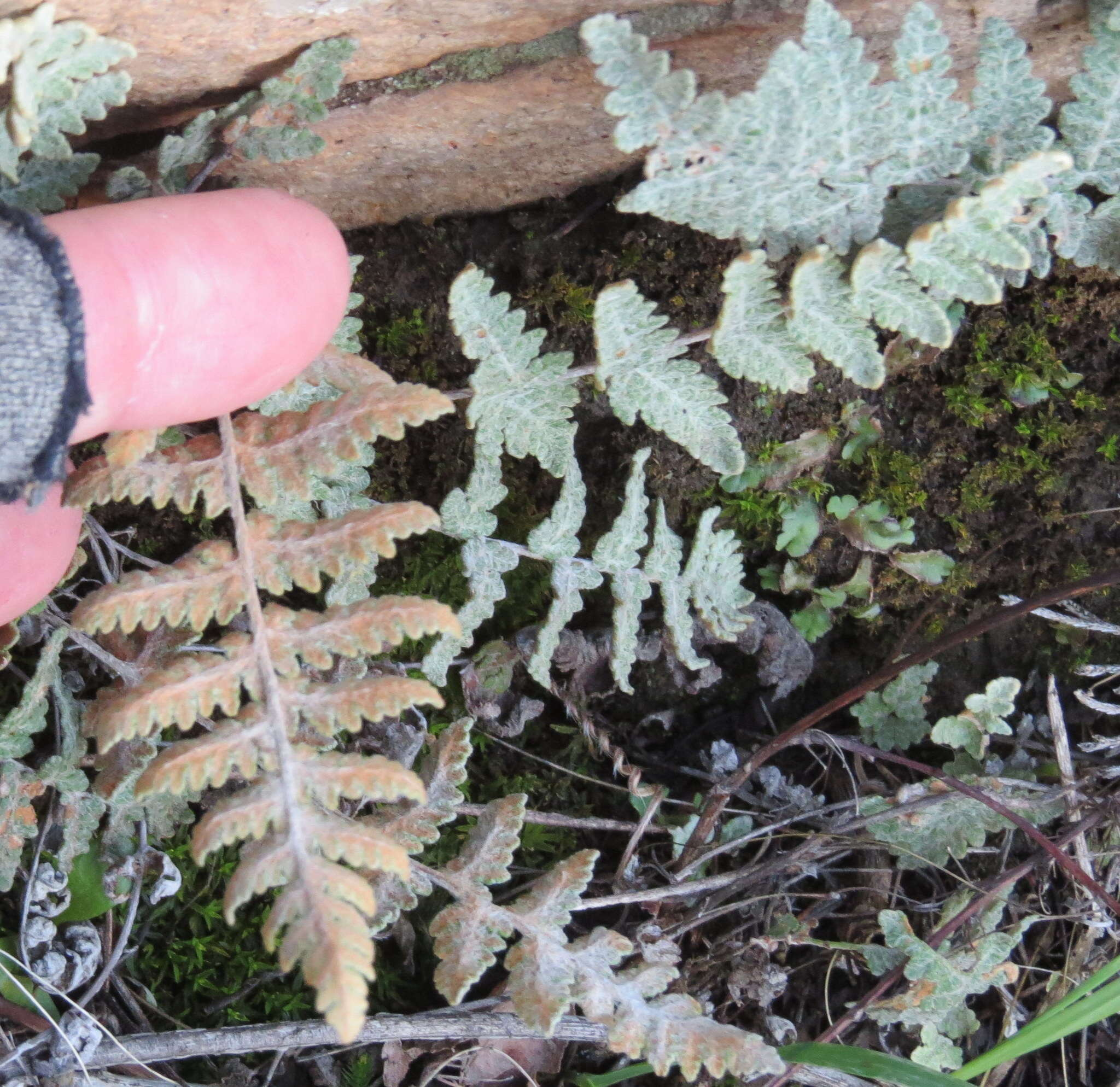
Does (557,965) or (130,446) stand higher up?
(130,446)

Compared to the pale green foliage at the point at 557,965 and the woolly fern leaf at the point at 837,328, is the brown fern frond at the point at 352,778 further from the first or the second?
the woolly fern leaf at the point at 837,328

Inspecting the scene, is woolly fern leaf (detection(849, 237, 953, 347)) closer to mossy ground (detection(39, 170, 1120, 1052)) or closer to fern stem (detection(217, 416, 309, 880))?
mossy ground (detection(39, 170, 1120, 1052))

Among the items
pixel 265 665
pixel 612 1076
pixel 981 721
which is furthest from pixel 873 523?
pixel 265 665

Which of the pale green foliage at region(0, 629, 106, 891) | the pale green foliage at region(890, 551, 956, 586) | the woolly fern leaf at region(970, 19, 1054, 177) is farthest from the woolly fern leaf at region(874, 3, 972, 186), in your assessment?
the pale green foliage at region(0, 629, 106, 891)

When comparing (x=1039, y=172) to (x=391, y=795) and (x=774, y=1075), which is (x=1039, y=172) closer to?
(x=391, y=795)

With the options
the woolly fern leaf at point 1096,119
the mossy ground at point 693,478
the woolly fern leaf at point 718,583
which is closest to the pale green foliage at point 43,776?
the mossy ground at point 693,478

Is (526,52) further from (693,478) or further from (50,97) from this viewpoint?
(693,478)

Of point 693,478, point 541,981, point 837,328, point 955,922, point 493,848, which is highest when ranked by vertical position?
point 837,328
